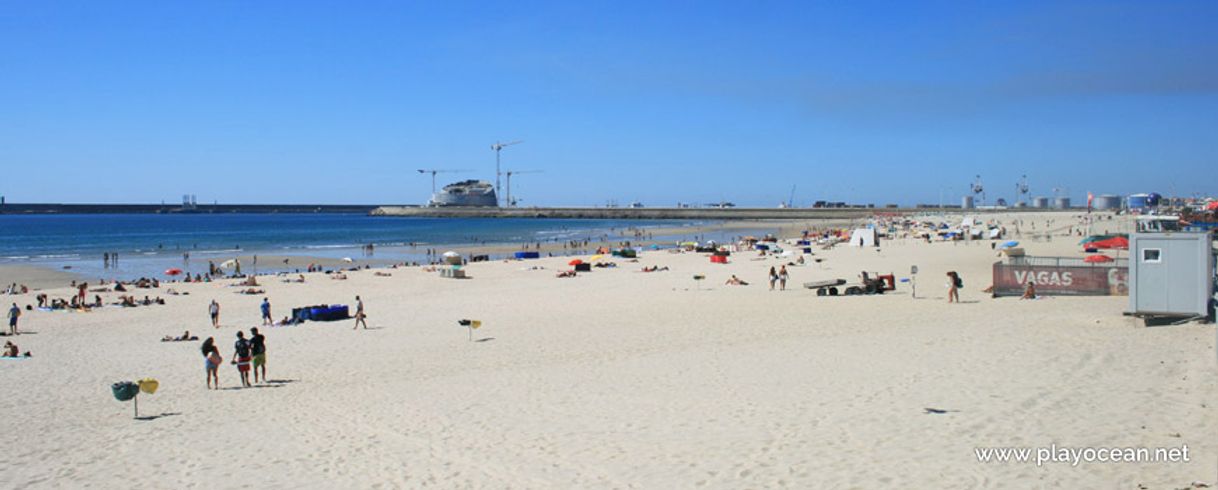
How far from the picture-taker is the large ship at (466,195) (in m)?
172

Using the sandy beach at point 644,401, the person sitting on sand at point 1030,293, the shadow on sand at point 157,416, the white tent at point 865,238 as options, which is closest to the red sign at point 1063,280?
the person sitting on sand at point 1030,293

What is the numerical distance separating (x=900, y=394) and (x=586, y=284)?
64.1 feet

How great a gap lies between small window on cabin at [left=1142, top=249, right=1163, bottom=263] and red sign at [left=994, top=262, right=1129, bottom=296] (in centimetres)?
502

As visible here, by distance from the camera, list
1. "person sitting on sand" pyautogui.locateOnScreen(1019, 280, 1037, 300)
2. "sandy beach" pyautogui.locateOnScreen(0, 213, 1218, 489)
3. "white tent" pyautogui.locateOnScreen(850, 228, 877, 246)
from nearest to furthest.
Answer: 1. "sandy beach" pyautogui.locateOnScreen(0, 213, 1218, 489)
2. "person sitting on sand" pyautogui.locateOnScreen(1019, 280, 1037, 300)
3. "white tent" pyautogui.locateOnScreen(850, 228, 877, 246)

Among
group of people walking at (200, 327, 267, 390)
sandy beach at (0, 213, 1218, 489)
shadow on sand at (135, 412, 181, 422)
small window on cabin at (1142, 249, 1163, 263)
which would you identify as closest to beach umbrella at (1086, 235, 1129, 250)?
sandy beach at (0, 213, 1218, 489)

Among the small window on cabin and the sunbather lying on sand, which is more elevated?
the small window on cabin

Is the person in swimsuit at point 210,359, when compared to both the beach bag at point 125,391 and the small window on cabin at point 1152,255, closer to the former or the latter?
the beach bag at point 125,391

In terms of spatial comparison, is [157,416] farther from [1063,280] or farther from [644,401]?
[1063,280]

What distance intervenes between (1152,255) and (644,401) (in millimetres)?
9456

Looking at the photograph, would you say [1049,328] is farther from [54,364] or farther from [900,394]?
[54,364]

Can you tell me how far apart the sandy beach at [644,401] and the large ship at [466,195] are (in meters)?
153

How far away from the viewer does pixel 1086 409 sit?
30.2 feet

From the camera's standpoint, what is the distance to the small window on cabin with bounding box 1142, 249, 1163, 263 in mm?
14359

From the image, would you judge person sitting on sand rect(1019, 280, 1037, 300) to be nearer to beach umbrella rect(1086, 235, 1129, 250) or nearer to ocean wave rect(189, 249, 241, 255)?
beach umbrella rect(1086, 235, 1129, 250)
